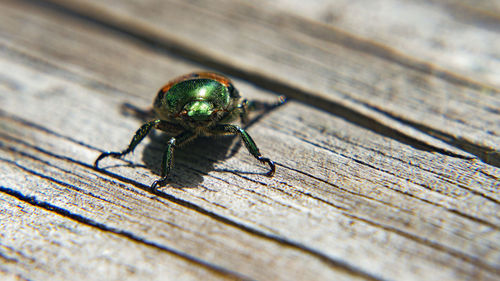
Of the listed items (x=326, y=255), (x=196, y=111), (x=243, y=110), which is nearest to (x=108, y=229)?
(x=196, y=111)

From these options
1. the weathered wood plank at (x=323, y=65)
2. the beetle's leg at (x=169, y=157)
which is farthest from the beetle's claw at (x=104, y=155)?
the weathered wood plank at (x=323, y=65)

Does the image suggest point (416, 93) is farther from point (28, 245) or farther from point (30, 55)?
point (30, 55)

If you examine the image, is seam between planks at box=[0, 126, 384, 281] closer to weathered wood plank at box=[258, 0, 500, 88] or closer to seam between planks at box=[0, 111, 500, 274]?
seam between planks at box=[0, 111, 500, 274]

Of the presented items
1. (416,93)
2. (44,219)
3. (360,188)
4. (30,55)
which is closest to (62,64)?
(30,55)

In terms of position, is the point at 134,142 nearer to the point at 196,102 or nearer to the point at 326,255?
the point at 196,102

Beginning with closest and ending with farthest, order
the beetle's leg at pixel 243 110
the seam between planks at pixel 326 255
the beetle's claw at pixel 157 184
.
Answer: the seam between planks at pixel 326 255
the beetle's claw at pixel 157 184
the beetle's leg at pixel 243 110

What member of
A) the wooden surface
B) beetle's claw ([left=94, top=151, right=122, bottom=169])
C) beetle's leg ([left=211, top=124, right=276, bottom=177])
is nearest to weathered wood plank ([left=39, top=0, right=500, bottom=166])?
the wooden surface

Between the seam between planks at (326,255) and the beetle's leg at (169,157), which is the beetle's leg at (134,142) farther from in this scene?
the seam between planks at (326,255)

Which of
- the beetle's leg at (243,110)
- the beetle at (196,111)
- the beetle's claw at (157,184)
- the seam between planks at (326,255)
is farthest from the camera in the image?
the beetle's leg at (243,110)
